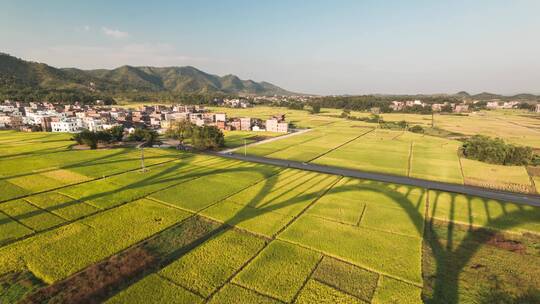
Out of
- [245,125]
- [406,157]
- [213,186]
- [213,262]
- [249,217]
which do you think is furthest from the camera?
[245,125]

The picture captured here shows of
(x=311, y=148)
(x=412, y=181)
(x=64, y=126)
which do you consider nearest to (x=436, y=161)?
(x=412, y=181)

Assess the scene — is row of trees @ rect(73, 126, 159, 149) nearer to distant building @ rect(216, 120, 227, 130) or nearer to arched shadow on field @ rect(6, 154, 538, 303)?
arched shadow on field @ rect(6, 154, 538, 303)

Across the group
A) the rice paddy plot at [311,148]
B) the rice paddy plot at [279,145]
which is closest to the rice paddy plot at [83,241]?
the rice paddy plot at [311,148]

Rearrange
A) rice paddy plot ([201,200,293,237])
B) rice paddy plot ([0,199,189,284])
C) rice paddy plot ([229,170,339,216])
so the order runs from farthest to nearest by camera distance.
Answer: rice paddy plot ([229,170,339,216]) → rice paddy plot ([201,200,293,237]) → rice paddy plot ([0,199,189,284])

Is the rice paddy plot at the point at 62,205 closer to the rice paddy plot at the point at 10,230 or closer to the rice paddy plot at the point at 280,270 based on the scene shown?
the rice paddy plot at the point at 10,230

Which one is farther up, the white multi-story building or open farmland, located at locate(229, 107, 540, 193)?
the white multi-story building

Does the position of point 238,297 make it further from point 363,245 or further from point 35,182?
point 35,182

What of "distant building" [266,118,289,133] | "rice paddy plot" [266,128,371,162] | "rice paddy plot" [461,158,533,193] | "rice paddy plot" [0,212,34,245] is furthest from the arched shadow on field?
"distant building" [266,118,289,133]
